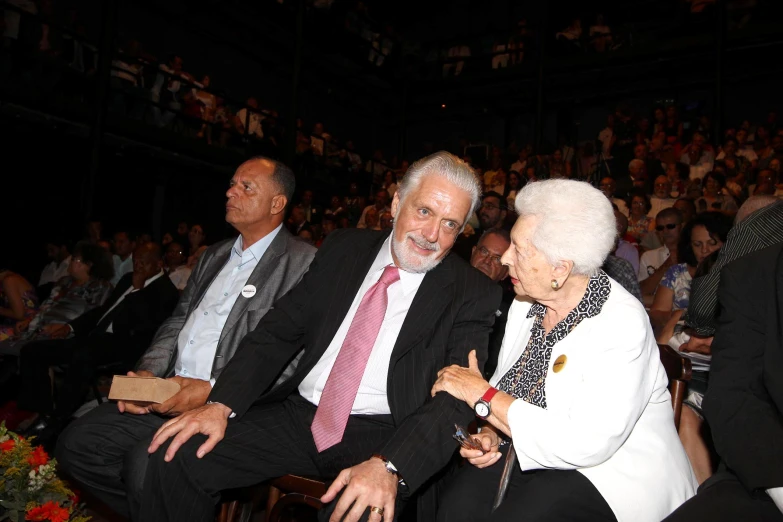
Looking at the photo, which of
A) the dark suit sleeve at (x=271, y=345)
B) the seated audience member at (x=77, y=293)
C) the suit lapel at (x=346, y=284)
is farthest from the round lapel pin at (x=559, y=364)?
the seated audience member at (x=77, y=293)

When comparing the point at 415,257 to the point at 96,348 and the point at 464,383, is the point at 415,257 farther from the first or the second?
the point at 96,348

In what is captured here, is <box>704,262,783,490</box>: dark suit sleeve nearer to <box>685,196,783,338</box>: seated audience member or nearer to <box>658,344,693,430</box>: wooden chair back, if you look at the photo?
<box>658,344,693,430</box>: wooden chair back

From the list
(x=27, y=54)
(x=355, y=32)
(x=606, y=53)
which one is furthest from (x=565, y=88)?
(x=27, y=54)

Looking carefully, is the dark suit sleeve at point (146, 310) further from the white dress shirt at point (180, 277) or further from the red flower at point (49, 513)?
the red flower at point (49, 513)

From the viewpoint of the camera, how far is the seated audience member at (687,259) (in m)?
3.68

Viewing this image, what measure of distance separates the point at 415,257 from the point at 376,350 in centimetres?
38

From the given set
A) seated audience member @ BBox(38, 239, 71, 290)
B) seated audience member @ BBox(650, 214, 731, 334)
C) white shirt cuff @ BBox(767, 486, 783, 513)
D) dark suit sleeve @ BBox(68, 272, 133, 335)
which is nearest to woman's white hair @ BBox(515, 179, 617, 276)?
white shirt cuff @ BBox(767, 486, 783, 513)

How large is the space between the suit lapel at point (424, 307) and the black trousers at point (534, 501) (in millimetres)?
499

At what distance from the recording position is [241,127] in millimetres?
11461

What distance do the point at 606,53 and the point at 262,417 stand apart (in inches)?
468

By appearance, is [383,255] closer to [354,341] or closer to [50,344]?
[354,341]

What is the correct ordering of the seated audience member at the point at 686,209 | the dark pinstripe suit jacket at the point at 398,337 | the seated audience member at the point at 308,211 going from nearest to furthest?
the dark pinstripe suit jacket at the point at 398,337 → the seated audience member at the point at 686,209 → the seated audience member at the point at 308,211

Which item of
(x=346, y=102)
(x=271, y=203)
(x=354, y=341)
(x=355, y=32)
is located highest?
(x=355, y=32)

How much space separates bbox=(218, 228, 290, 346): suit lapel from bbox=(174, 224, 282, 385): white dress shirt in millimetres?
75
